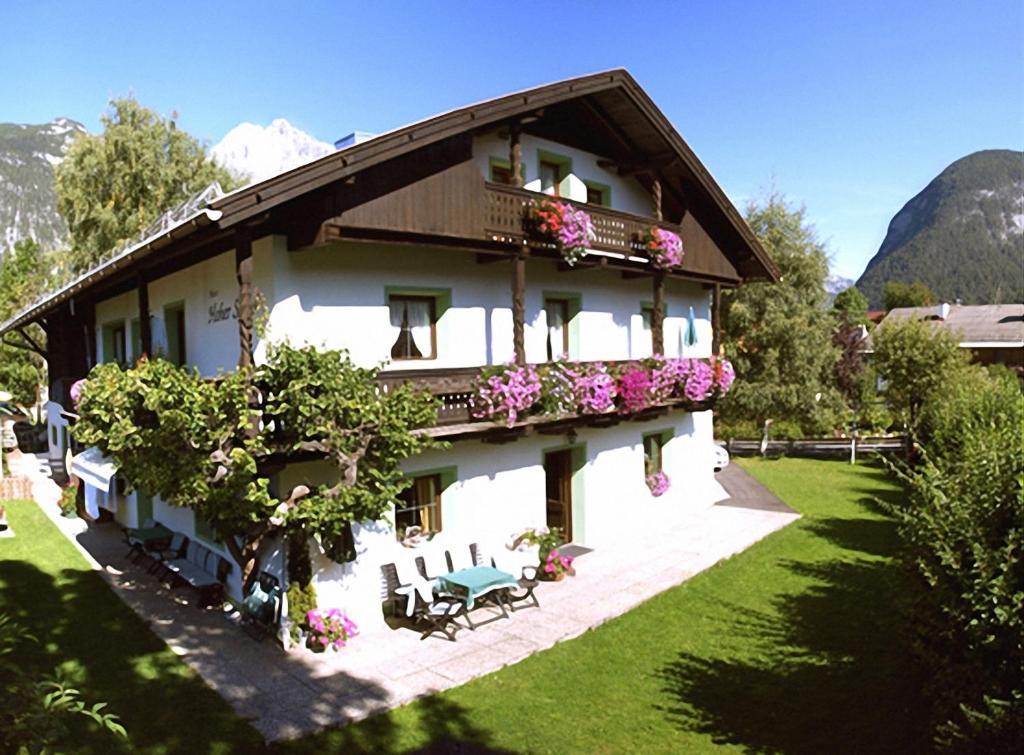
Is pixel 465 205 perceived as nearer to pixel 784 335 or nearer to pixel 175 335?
pixel 175 335

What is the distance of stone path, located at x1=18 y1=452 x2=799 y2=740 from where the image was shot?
899cm

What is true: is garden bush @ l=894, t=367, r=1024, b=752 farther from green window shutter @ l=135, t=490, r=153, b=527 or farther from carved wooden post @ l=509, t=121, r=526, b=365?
green window shutter @ l=135, t=490, r=153, b=527

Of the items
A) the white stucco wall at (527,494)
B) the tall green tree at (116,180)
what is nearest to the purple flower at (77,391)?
the white stucco wall at (527,494)

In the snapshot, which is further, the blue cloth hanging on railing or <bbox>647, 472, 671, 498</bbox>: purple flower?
the blue cloth hanging on railing

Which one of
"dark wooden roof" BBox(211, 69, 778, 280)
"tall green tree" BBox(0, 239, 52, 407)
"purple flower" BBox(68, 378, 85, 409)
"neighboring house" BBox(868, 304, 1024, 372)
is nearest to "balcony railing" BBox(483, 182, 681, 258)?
"dark wooden roof" BBox(211, 69, 778, 280)

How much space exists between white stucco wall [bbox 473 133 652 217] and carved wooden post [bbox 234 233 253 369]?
5201 mm

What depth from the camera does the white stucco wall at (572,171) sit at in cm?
1472

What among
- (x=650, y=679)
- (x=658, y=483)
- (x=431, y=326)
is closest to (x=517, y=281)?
(x=431, y=326)

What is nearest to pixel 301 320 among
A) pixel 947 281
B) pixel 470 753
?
pixel 470 753

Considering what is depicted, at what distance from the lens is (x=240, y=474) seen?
9477 mm

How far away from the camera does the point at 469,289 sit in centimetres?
1405

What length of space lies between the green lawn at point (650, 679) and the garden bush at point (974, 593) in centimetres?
66

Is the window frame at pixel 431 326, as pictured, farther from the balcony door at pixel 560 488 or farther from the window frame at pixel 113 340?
the window frame at pixel 113 340

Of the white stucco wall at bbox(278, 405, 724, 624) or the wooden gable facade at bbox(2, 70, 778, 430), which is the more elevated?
the wooden gable facade at bbox(2, 70, 778, 430)
